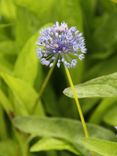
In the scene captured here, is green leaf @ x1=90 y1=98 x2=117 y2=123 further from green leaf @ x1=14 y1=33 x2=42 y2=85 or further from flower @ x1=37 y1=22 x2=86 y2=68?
flower @ x1=37 y1=22 x2=86 y2=68

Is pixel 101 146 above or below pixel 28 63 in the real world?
below

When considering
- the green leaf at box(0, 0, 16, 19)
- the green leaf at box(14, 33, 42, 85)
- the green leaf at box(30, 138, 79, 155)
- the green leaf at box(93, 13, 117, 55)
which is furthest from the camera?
the green leaf at box(0, 0, 16, 19)

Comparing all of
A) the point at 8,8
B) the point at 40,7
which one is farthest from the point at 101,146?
the point at 8,8

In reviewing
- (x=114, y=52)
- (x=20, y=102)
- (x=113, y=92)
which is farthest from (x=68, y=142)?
(x=114, y=52)

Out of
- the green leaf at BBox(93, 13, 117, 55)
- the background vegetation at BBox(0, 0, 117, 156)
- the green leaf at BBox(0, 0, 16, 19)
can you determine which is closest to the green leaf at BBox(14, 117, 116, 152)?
the background vegetation at BBox(0, 0, 117, 156)

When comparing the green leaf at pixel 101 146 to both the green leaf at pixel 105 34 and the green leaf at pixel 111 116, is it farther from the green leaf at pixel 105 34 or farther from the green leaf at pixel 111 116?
the green leaf at pixel 105 34

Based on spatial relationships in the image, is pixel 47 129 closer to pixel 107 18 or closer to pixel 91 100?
pixel 91 100

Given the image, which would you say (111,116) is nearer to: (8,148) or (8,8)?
(8,148)
